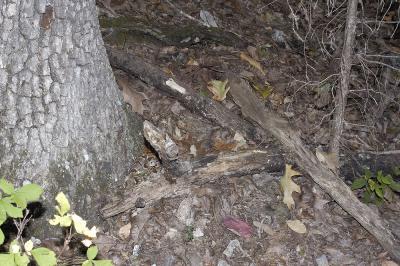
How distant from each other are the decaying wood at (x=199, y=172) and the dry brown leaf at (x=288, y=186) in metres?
0.07

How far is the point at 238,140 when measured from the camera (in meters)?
3.66

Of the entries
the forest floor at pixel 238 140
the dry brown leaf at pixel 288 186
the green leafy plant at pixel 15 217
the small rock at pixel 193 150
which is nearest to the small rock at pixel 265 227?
the forest floor at pixel 238 140

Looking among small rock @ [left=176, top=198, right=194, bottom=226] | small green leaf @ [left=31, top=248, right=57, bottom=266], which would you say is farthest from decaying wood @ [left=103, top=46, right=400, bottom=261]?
small green leaf @ [left=31, top=248, right=57, bottom=266]

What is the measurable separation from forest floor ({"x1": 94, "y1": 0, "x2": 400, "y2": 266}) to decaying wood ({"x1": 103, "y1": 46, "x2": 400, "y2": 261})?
0.28ft

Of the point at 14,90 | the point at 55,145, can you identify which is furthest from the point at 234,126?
the point at 14,90

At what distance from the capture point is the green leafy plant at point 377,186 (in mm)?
3582

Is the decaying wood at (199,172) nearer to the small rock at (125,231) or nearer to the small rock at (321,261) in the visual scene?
the small rock at (125,231)

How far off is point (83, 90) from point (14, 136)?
49 centimetres

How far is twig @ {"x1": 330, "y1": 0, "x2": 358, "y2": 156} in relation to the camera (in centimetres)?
325

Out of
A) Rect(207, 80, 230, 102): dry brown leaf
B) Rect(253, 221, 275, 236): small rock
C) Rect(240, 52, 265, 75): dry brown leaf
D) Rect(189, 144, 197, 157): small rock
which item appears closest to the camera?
Rect(253, 221, 275, 236): small rock

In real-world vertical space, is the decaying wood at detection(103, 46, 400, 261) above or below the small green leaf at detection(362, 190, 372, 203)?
above

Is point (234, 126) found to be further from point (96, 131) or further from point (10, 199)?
point (10, 199)

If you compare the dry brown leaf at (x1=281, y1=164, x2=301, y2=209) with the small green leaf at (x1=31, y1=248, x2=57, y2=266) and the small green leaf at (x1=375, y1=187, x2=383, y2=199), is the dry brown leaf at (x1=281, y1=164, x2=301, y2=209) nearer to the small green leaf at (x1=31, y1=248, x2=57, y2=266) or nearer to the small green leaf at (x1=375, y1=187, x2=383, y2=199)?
the small green leaf at (x1=375, y1=187, x2=383, y2=199)

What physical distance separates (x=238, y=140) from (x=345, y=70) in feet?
3.23
